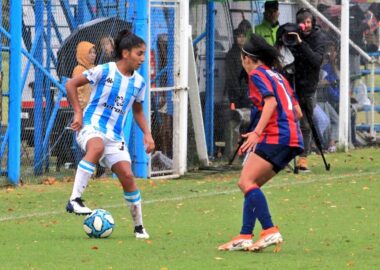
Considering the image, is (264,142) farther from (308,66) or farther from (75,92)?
(308,66)

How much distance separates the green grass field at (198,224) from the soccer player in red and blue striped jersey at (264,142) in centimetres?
20

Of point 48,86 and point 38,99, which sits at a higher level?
point 48,86

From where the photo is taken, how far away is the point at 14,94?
14930mm

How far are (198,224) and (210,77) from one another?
7864mm

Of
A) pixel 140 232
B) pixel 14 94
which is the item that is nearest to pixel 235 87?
pixel 14 94

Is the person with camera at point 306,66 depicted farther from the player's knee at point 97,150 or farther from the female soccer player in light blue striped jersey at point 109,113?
the player's knee at point 97,150

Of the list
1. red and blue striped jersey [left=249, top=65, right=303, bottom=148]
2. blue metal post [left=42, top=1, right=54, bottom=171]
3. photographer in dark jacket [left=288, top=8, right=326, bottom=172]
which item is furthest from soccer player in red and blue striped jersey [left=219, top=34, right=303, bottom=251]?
photographer in dark jacket [left=288, top=8, right=326, bottom=172]

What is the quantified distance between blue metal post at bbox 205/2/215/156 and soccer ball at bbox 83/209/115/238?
851 centimetres

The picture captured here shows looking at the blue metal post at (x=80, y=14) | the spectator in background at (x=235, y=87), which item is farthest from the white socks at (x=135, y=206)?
the spectator in background at (x=235, y=87)

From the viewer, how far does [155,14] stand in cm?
1664

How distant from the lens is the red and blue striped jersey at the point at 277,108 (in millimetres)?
9727

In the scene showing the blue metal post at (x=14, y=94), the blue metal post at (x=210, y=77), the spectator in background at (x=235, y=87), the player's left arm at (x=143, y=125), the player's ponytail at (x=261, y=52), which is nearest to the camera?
the player's ponytail at (x=261, y=52)

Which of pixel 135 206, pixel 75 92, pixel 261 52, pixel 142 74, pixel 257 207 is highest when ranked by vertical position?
pixel 261 52

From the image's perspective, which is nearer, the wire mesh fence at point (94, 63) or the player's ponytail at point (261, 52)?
the player's ponytail at point (261, 52)
